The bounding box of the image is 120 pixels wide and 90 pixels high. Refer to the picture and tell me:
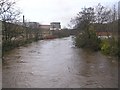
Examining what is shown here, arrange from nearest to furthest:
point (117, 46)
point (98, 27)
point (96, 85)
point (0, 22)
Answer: point (96, 85) < point (117, 46) < point (0, 22) < point (98, 27)

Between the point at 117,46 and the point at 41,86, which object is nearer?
the point at 41,86

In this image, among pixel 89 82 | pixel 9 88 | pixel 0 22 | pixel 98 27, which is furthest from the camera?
pixel 98 27

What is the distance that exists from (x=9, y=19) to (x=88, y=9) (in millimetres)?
13755

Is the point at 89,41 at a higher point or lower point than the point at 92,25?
lower

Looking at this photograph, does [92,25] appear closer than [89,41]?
No

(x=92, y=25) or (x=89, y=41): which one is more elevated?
(x=92, y=25)

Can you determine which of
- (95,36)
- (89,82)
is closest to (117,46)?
(89,82)

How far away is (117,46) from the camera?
20.6 metres

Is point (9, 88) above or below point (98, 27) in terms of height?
below

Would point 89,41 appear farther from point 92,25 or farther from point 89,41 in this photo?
point 92,25

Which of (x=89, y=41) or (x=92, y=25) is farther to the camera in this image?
(x=92, y=25)

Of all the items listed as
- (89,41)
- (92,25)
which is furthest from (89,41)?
(92,25)

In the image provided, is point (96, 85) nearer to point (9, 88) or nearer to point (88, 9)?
point (9, 88)

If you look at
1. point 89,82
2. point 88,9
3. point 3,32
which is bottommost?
point 89,82
